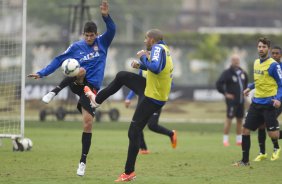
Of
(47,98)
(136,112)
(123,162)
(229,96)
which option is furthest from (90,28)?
(229,96)

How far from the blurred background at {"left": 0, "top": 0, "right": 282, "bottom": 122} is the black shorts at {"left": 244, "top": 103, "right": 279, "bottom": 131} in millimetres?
13353

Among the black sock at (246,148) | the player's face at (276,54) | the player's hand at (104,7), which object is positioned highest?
the player's hand at (104,7)

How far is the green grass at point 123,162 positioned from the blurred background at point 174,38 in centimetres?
775

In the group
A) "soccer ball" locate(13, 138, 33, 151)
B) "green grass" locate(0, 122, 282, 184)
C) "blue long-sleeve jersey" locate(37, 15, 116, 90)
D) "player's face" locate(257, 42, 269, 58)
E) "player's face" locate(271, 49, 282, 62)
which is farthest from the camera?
"soccer ball" locate(13, 138, 33, 151)

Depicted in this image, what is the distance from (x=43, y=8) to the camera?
51625mm

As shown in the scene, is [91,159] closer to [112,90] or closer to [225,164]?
[225,164]

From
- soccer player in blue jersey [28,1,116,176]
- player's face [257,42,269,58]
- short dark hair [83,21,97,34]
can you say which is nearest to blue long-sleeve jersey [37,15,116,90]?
soccer player in blue jersey [28,1,116,176]

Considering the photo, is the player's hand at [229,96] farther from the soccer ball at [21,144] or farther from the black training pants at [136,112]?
the black training pants at [136,112]

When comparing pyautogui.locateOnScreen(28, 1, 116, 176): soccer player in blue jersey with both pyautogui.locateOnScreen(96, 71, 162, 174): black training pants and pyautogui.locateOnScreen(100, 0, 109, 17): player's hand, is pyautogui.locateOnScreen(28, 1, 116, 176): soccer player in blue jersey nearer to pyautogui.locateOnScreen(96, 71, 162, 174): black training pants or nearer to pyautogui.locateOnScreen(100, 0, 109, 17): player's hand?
pyautogui.locateOnScreen(100, 0, 109, 17): player's hand

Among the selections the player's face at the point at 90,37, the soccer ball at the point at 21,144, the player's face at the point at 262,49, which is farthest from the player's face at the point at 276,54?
the soccer ball at the point at 21,144

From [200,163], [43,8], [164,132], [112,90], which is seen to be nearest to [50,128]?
[164,132]

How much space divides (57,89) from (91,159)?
3.08 metres

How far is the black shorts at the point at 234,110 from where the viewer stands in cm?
2305

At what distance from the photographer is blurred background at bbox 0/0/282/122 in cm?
3788
